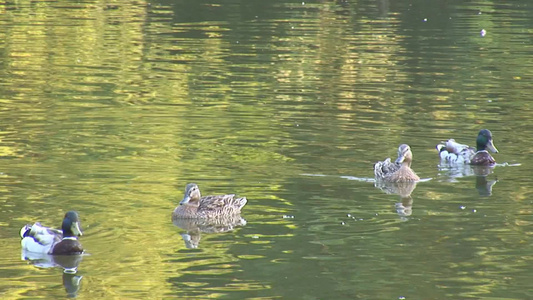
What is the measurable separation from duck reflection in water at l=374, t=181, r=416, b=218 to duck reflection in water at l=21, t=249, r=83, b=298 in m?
5.11

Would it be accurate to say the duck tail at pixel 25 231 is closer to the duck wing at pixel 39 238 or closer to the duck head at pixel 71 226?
the duck wing at pixel 39 238

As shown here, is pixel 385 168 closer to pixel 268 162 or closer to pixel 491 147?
pixel 268 162

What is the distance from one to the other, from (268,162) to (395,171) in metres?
2.26

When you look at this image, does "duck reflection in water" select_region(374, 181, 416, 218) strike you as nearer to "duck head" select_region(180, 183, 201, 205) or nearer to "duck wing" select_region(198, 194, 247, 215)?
"duck wing" select_region(198, 194, 247, 215)

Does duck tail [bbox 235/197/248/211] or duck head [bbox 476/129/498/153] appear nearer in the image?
duck tail [bbox 235/197/248/211]

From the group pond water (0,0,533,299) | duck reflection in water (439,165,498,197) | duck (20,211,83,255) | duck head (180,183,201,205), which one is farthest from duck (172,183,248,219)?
duck reflection in water (439,165,498,197)

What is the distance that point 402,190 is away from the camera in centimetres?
1806

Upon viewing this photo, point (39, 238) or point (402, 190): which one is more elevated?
point (39, 238)

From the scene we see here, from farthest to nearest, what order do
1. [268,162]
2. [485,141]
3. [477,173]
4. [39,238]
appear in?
1. [485,141]
2. [477,173]
3. [268,162]
4. [39,238]

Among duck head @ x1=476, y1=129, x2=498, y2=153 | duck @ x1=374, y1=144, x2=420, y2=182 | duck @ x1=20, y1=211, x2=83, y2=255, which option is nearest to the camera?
duck @ x1=20, y1=211, x2=83, y2=255

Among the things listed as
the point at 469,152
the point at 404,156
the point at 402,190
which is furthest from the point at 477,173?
the point at 402,190

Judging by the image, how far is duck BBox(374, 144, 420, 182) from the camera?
1836 centimetres

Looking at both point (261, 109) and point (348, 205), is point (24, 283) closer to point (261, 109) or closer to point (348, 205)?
point (348, 205)

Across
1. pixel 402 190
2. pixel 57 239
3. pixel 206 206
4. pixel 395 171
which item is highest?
pixel 57 239
